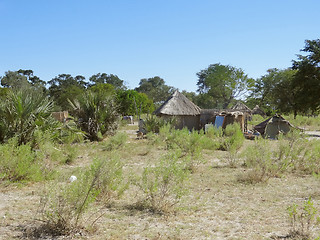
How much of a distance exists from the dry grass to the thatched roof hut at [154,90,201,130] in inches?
542

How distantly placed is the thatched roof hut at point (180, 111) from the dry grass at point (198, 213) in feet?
45.1

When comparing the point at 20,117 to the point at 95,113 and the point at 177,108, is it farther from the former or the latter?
the point at 177,108

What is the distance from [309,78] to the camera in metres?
22.9

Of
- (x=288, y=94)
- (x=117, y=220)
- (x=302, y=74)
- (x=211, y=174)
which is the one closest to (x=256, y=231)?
(x=117, y=220)

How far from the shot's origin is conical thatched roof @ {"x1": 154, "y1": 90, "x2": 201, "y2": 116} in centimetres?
2014

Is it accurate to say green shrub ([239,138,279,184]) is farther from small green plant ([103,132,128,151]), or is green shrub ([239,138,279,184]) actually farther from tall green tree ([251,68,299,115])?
tall green tree ([251,68,299,115])

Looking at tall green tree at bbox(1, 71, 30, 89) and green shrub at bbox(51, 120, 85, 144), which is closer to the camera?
green shrub at bbox(51, 120, 85, 144)

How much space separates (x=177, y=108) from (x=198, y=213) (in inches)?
648

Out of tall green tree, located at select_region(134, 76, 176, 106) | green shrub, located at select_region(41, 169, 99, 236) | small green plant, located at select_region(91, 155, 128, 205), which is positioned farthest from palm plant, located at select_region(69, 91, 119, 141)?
tall green tree, located at select_region(134, 76, 176, 106)

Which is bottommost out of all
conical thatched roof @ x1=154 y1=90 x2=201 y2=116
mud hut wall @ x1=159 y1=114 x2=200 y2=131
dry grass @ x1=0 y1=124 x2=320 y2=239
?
dry grass @ x1=0 y1=124 x2=320 y2=239

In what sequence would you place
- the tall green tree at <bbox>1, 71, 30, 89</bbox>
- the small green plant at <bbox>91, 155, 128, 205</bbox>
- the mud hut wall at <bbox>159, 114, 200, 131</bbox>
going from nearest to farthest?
the small green plant at <bbox>91, 155, 128, 205</bbox> → the mud hut wall at <bbox>159, 114, 200, 131</bbox> → the tall green tree at <bbox>1, 71, 30, 89</bbox>

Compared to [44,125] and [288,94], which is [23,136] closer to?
[44,125]

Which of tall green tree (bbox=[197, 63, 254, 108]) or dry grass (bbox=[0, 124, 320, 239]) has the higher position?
tall green tree (bbox=[197, 63, 254, 108])

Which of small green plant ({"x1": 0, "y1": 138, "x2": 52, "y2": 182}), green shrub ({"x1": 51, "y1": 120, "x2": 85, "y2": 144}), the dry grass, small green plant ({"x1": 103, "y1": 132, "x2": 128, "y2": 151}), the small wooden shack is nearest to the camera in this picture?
the dry grass
